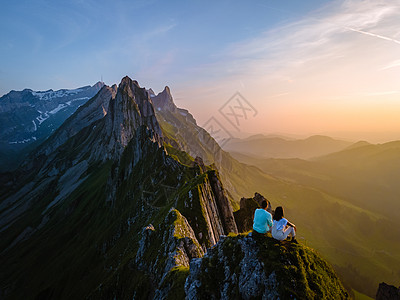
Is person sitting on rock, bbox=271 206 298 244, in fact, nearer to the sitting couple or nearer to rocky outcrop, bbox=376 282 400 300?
the sitting couple

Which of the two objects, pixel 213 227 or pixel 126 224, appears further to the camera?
pixel 126 224

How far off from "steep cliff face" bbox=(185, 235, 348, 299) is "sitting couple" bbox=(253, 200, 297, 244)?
69cm

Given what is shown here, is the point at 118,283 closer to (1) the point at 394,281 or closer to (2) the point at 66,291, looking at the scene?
(2) the point at 66,291

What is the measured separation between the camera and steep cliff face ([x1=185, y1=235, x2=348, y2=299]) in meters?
13.2

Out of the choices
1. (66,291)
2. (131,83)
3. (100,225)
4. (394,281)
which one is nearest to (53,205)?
(100,225)

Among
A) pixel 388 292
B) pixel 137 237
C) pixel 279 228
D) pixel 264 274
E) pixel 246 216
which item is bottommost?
pixel 388 292

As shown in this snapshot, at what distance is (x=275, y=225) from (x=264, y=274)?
3.44 m

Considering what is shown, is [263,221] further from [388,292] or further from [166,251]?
[388,292]

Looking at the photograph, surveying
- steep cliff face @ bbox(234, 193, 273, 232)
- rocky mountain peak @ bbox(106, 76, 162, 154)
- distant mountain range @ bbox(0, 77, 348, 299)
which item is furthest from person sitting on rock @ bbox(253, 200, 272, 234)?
rocky mountain peak @ bbox(106, 76, 162, 154)

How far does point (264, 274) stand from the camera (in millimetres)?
13906

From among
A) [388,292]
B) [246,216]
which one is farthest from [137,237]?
[388,292]

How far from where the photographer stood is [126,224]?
77000 mm

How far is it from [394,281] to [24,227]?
333603 mm

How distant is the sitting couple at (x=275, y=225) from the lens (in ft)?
47.1
